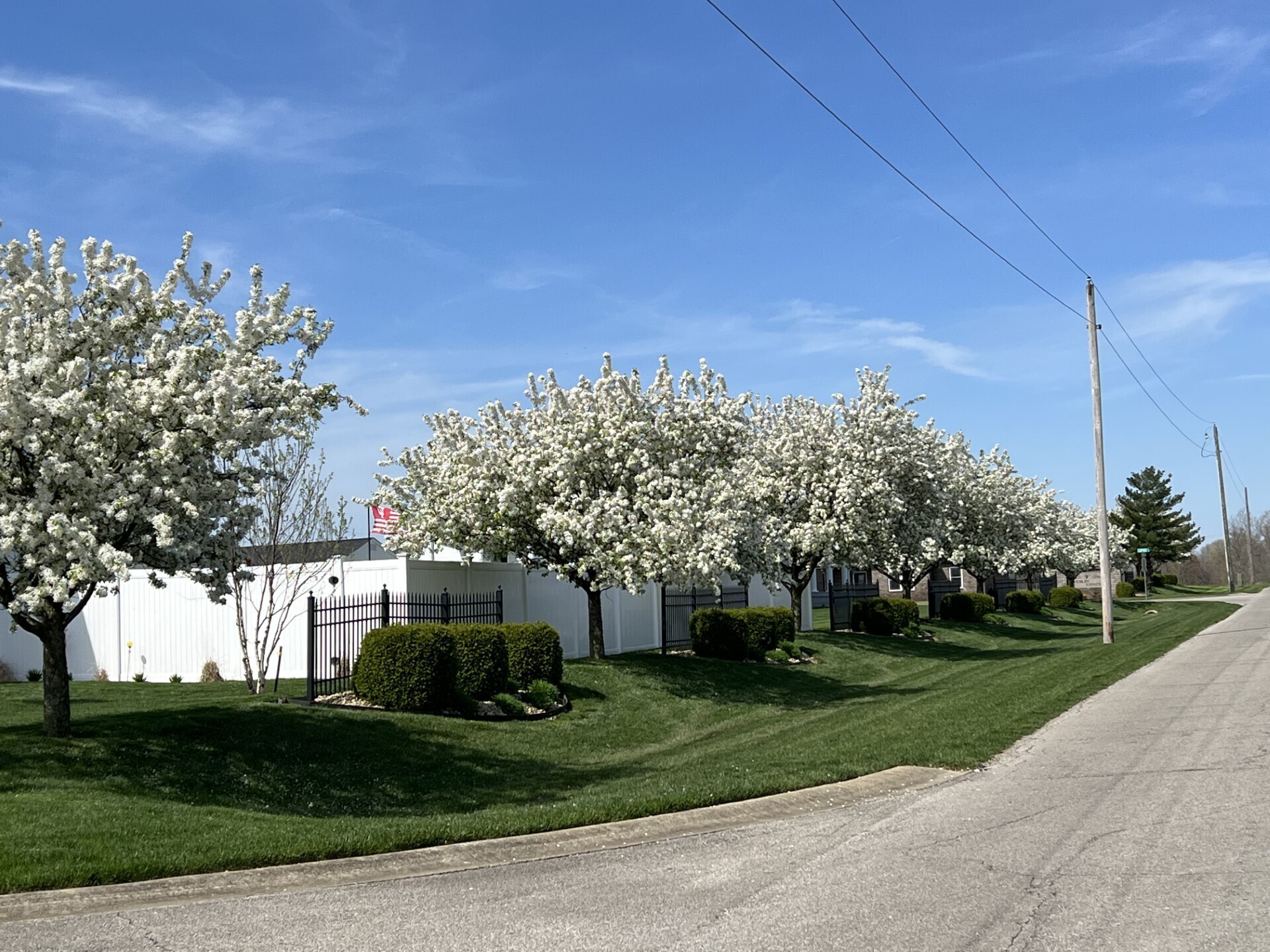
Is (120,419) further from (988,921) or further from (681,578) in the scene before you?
(681,578)

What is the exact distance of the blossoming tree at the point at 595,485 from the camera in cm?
2066

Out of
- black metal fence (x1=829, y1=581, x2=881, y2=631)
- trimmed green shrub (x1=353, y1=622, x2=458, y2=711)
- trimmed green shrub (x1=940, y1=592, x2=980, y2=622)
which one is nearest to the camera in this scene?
trimmed green shrub (x1=353, y1=622, x2=458, y2=711)

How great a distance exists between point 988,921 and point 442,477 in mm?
17862

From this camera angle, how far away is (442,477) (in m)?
22.5

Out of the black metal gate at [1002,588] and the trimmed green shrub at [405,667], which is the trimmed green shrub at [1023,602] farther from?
the trimmed green shrub at [405,667]

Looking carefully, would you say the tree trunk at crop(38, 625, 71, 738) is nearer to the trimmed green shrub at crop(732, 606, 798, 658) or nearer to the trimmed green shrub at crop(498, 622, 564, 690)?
the trimmed green shrub at crop(498, 622, 564, 690)

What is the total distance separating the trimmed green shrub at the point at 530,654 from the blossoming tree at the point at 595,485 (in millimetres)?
1730

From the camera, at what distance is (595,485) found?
22094 mm

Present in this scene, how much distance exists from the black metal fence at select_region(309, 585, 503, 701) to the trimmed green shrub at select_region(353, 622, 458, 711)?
28.0 inches

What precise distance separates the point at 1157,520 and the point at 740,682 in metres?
87.6

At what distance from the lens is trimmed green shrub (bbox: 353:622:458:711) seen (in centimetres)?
1711

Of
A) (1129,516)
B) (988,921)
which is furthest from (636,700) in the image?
(1129,516)

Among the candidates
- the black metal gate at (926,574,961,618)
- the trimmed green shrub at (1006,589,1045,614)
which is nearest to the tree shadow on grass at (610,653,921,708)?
the black metal gate at (926,574,961,618)

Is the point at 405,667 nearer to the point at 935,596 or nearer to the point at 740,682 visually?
the point at 740,682
